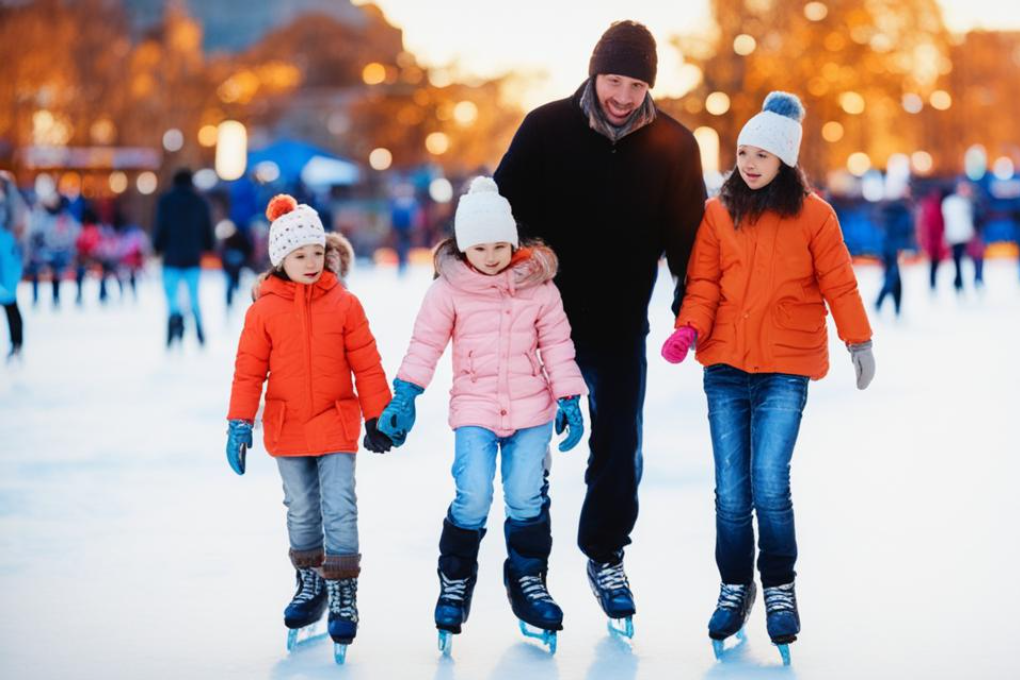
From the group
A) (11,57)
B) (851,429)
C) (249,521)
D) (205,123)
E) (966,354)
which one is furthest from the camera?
(205,123)

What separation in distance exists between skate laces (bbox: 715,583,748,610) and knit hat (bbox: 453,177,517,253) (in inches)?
40.0

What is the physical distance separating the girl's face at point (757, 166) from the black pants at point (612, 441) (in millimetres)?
547

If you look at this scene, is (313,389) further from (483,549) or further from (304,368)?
(483,549)

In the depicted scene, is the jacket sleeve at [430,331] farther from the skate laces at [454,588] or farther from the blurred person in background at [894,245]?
the blurred person in background at [894,245]

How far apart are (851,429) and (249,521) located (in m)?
3.45

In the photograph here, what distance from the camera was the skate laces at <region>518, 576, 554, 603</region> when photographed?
3.70 m

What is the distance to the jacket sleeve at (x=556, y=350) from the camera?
3.66m

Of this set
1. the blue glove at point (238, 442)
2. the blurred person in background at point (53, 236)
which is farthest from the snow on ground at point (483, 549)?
the blurred person in background at point (53, 236)

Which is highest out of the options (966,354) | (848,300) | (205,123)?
(205,123)

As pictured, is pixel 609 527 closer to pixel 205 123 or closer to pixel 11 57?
pixel 11 57

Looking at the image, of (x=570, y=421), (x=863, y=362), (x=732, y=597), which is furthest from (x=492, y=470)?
(x=863, y=362)

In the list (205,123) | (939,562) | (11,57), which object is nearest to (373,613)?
(939,562)

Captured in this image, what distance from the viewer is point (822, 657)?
11.8 feet

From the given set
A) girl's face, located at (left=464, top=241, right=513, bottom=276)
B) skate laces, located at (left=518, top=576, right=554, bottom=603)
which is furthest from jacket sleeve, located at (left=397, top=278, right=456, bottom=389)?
skate laces, located at (left=518, top=576, right=554, bottom=603)
